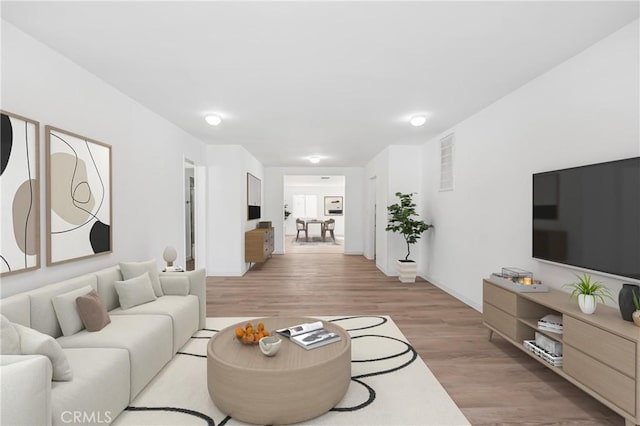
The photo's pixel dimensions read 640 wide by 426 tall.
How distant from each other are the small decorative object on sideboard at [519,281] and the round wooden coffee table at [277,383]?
1694mm

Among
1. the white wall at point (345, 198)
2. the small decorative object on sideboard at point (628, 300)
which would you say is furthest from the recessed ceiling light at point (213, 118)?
the white wall at point (345, 198)

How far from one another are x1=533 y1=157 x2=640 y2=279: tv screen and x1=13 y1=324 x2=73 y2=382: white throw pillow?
11.0 ft

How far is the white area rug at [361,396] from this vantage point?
84.9 inches

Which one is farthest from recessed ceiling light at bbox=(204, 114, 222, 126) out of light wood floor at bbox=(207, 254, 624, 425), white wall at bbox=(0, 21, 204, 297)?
light wood floor at bbox=(207, 254, 624, 425)

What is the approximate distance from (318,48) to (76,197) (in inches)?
92.9

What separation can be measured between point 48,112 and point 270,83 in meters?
1.83

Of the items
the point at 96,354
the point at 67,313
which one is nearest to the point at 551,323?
the point at 96,354

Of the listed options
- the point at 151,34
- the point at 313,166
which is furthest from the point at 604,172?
the point at 313,166

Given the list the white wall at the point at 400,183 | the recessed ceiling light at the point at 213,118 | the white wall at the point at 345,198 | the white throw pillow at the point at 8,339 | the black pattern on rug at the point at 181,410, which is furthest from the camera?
the white wall at the point at 345,198

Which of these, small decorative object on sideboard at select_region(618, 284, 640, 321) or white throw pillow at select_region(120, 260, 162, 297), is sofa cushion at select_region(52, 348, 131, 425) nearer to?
white throw pillow at select_region(120, 260, 162, 297)

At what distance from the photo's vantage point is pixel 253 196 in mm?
8102

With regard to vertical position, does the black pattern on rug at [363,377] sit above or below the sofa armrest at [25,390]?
below

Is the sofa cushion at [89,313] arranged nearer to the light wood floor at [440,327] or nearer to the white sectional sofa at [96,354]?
the white sectional sofa at [96,354]

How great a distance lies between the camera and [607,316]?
2.23 metres
